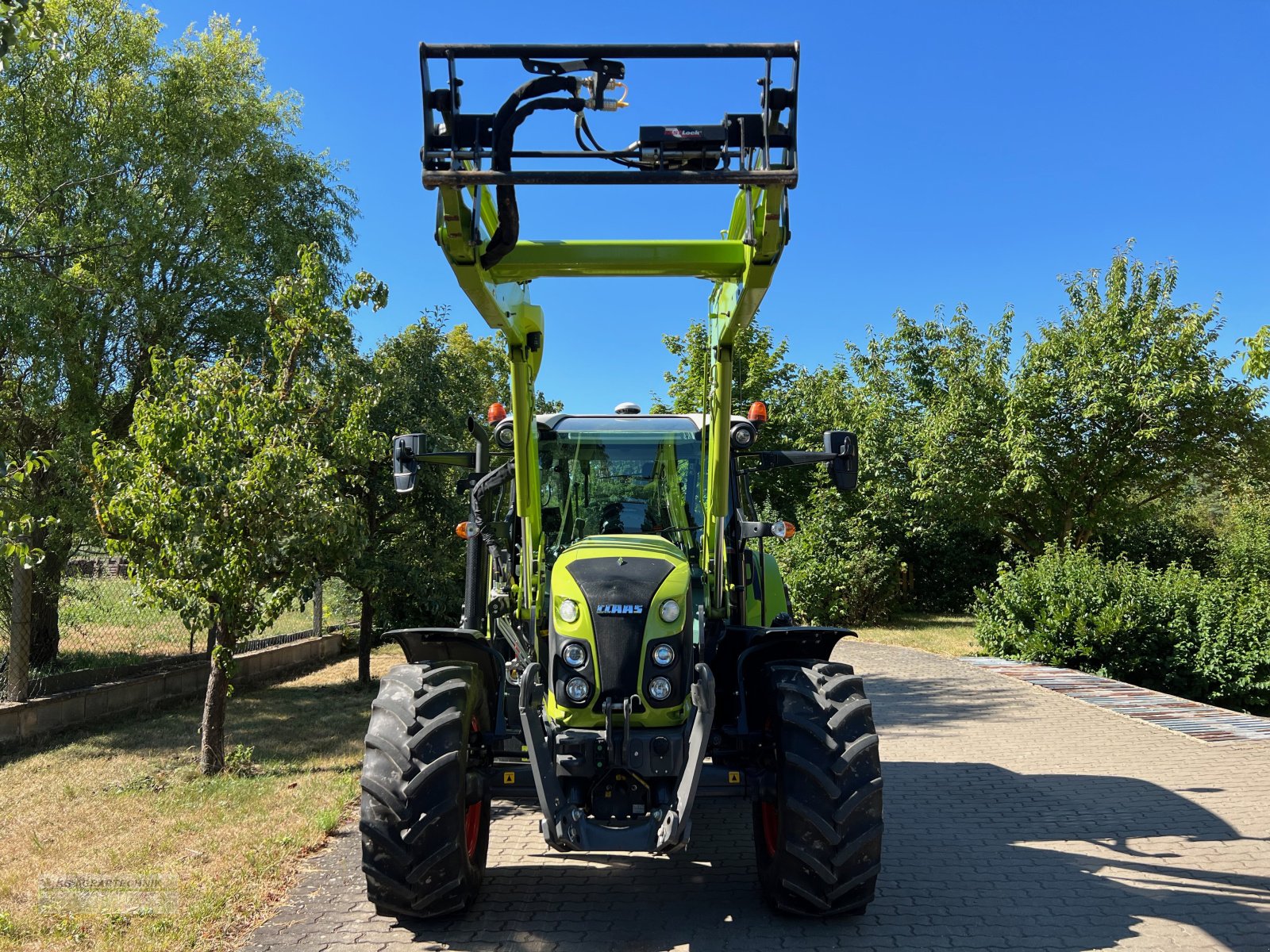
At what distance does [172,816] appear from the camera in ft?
22.2

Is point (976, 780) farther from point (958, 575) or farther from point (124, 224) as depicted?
point (958, 575)

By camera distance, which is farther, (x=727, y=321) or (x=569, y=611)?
(x=727, y=321)

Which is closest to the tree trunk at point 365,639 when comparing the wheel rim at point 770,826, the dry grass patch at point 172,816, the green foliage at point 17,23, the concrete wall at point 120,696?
the concrete wall at point 120,696

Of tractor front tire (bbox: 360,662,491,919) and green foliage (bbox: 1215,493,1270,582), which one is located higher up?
green foliage (bbox: 1215,493,1270,582)

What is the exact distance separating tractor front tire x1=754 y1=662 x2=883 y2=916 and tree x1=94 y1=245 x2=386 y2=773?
463 centimetres

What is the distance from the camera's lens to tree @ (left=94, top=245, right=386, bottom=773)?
295 inches

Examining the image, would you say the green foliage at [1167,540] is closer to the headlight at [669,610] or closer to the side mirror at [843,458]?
the side mirror at [843,458]

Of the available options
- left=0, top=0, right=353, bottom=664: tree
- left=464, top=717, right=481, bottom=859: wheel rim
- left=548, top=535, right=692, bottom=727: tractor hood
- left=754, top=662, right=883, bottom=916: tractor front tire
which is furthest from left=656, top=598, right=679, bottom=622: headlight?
left=0, top=0, right=353, bottom=664: tree

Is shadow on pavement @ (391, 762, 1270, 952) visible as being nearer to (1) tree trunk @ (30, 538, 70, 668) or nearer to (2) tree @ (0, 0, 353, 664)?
(1) tree trunk @ (30, 538, 70, 668)

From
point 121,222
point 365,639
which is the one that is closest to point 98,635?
point 365,639

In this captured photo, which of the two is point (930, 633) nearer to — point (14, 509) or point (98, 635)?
point (98, 635)

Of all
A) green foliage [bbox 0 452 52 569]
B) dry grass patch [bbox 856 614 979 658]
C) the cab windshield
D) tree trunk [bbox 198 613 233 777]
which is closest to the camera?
green foliage [bbox 0 452 52 569]

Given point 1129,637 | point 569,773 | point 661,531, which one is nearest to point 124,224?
point 661,531

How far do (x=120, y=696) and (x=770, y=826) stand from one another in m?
7.78
